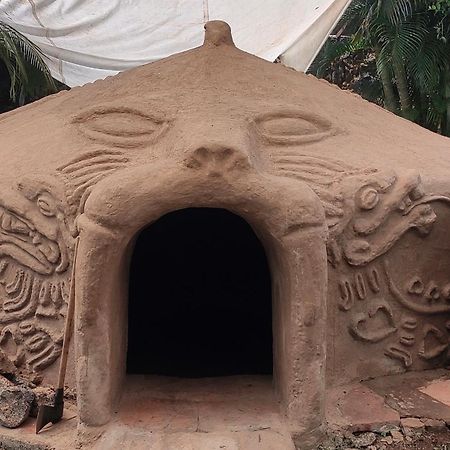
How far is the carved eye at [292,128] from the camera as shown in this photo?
3307mm

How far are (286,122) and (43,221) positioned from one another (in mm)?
1375

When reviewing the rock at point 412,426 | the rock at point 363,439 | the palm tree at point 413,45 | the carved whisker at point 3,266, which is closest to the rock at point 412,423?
the rock at point 412,426

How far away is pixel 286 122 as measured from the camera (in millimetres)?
3379

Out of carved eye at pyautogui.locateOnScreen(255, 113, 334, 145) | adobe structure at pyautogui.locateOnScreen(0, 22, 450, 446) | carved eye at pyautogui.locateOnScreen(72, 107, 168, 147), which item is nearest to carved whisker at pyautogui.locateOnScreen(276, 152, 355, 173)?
adobe structure at pyautogui.locateOnScreen(0, 22, 450, 446)

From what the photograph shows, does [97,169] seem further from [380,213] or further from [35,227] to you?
[380,213]

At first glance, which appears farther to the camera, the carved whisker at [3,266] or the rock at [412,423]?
the carved whisker at [3,266]

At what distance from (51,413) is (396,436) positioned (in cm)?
165

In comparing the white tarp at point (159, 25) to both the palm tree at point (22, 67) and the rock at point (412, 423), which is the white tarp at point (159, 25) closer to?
the palm tree at point (22, 67)

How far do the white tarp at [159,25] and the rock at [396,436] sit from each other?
4721 mm

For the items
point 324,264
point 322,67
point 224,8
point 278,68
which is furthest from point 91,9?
point 322,67

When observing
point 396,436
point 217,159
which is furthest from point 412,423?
point 217,159

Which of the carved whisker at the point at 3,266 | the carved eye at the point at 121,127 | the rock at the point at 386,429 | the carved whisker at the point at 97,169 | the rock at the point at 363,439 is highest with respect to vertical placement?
the carved eye at the point at 121,127

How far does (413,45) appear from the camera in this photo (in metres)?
10.7

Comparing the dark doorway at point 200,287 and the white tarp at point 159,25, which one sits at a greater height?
the white tarp at point 159,25
